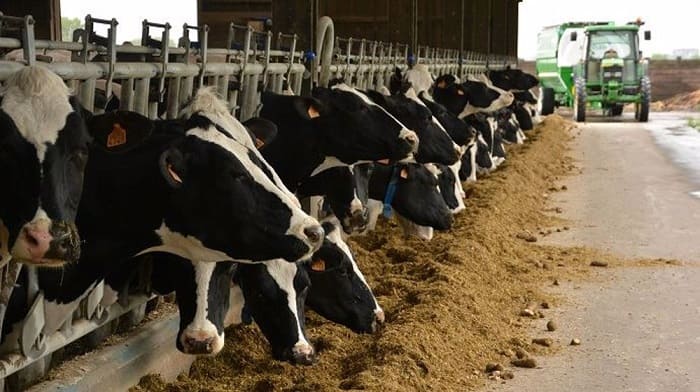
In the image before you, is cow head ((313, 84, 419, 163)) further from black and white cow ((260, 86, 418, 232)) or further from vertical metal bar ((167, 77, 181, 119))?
vertical metal bar ((167, 77, 181, 119))

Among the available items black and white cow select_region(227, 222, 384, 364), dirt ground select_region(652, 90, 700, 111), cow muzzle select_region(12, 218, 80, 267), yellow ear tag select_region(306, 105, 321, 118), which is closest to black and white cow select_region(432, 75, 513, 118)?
yellow ear tag select_region(306, 105, 321, 118)

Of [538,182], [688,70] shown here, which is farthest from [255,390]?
[688,70]

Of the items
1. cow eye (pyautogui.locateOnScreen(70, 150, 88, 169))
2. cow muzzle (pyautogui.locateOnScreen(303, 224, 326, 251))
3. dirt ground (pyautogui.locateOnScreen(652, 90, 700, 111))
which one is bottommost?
dirt ground (pyautogui.locateOnScreen(652, 90, 700, 111))

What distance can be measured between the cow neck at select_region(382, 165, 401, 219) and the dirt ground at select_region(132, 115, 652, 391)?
0.89ft

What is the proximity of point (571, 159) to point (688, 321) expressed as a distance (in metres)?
11.7

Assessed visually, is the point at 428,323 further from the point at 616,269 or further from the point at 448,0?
the point at 448,0

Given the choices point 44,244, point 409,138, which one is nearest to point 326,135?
point 409,138

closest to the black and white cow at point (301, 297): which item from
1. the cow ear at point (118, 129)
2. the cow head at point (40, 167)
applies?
the cow ear at point (118, 129)

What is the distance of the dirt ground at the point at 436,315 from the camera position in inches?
220

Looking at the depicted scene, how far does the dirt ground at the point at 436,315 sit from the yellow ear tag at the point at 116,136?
1.61 meters

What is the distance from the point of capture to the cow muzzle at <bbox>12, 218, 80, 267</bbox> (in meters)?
3.47

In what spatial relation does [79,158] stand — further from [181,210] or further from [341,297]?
[341,297]

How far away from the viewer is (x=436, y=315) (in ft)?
21.7

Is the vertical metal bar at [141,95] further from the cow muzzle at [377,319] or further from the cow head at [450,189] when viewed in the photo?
the cow head at [450,189]
